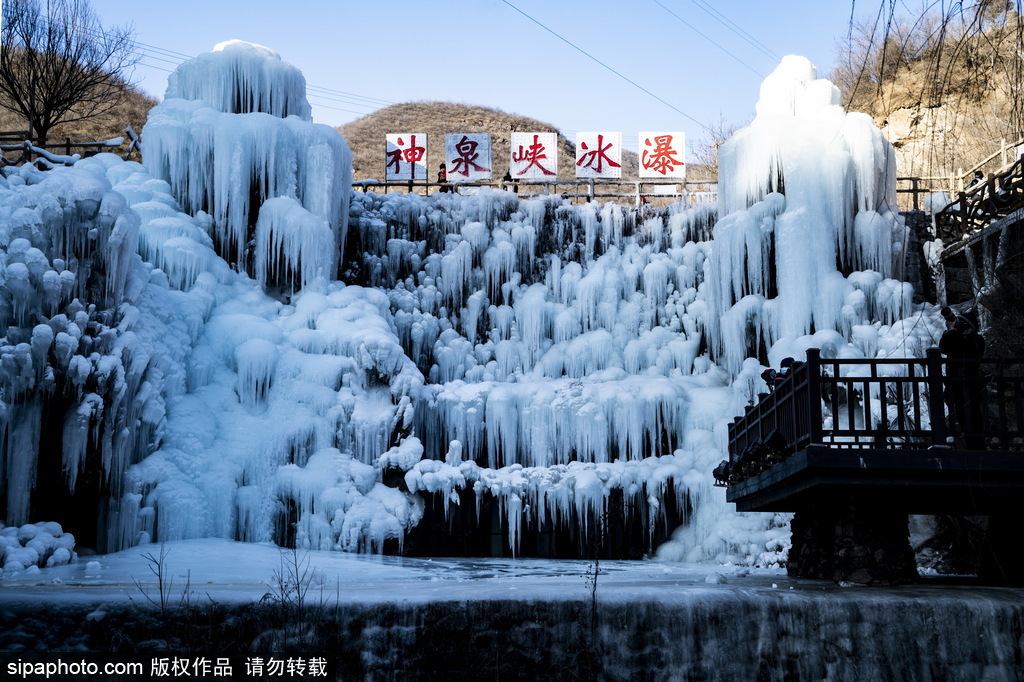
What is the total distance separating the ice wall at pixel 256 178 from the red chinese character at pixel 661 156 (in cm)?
677

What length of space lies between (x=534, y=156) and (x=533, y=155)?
0.03m

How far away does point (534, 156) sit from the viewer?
21.9 m

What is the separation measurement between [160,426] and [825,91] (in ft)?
41.8

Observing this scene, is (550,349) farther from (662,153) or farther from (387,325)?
(662,153)

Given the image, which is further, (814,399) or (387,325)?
(387,325)

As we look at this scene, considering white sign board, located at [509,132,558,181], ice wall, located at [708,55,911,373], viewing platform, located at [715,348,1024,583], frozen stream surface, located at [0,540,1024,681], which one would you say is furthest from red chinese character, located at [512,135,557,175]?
frozen stream surface, located at [0,540,1024,681]


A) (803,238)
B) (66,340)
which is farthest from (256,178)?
(803,238)

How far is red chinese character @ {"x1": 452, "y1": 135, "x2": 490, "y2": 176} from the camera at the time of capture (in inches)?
858

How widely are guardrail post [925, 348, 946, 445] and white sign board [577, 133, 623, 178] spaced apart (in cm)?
1503

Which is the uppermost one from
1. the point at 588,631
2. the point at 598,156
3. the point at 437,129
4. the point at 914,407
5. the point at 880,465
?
the point at 437,129

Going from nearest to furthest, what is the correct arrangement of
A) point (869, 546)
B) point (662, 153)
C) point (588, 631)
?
1. point (588, 631)
2. point (869, 546)
3. point (662, 153)

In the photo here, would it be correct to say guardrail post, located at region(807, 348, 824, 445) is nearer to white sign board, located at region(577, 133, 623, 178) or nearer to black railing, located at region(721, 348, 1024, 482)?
black railing, located at region(721, 348, 1024, 482)

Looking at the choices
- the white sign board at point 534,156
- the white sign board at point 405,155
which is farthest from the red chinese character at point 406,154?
the white sign board at point 534,156

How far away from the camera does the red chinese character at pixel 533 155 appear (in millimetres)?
21781
